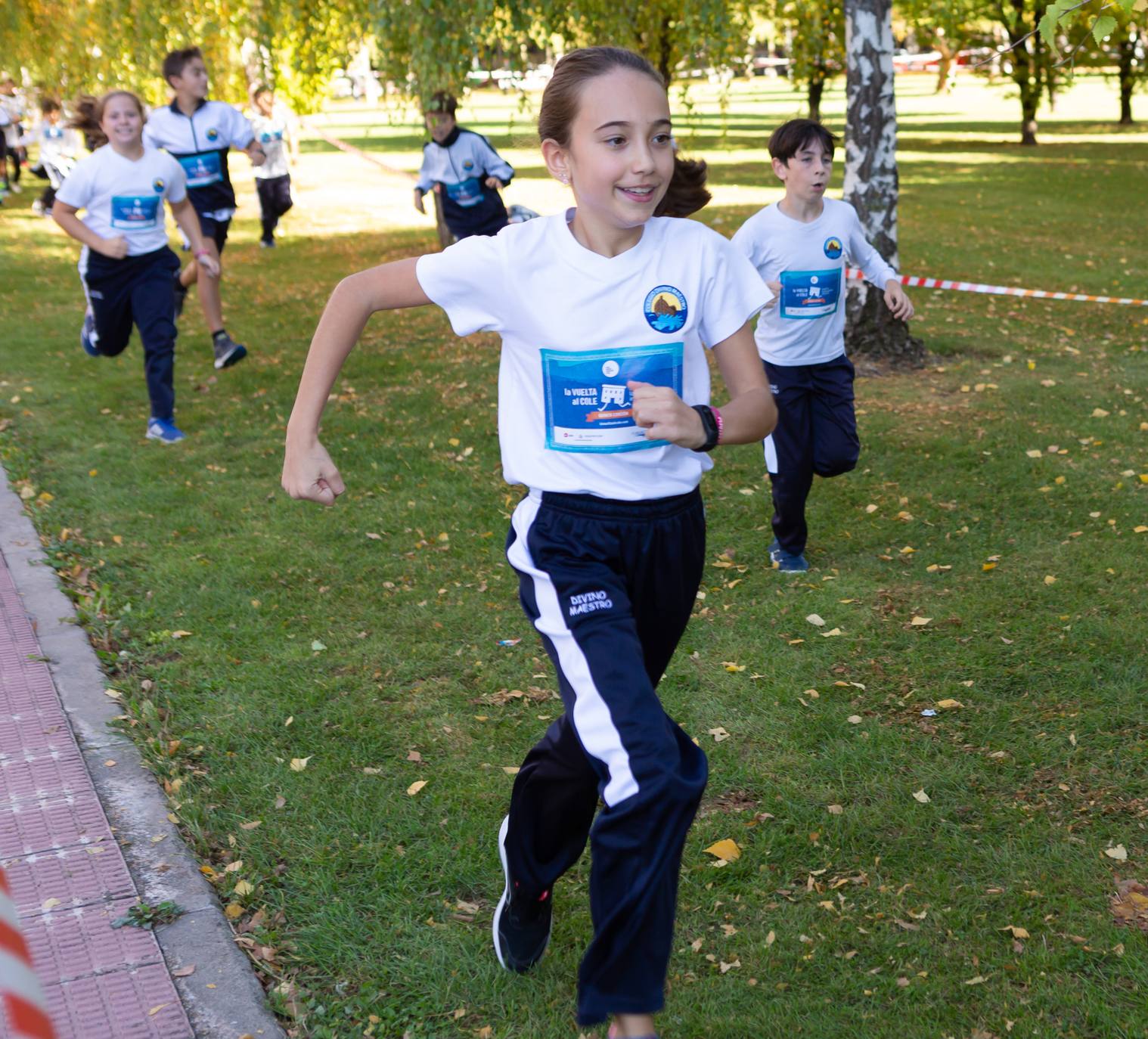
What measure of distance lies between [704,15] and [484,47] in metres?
2.30

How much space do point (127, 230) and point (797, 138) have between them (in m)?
4.66

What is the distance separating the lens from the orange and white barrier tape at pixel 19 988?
68.6 inches

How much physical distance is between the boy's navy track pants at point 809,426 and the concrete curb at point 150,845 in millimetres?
3115

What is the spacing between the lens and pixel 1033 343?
1113cm

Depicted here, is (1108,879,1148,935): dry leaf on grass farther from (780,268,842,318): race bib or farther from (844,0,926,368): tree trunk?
(844,0,926,368): tree trunk

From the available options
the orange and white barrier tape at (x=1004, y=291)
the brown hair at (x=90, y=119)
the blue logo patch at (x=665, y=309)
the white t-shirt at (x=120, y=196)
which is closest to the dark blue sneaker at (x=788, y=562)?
the blue logo patch at (x=665, y=309)

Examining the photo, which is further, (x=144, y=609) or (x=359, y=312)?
(x=144, y=609)

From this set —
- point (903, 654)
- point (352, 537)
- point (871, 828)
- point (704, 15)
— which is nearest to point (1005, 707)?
point (903, 654)

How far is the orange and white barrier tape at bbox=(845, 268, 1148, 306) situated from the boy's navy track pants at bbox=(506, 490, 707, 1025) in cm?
715

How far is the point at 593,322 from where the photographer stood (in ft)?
9.66

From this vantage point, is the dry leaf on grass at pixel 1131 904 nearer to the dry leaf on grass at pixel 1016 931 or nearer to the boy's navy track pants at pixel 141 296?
the dry leaf on grass at pixel 1016 931

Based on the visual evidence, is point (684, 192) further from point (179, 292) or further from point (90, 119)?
point (179, 292)

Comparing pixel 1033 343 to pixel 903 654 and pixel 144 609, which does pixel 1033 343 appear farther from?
pixel 144 609

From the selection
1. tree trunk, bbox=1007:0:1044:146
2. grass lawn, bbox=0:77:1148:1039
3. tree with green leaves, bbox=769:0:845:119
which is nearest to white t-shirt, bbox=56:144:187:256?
grass lawn, bbox=0:77:1148:1039
